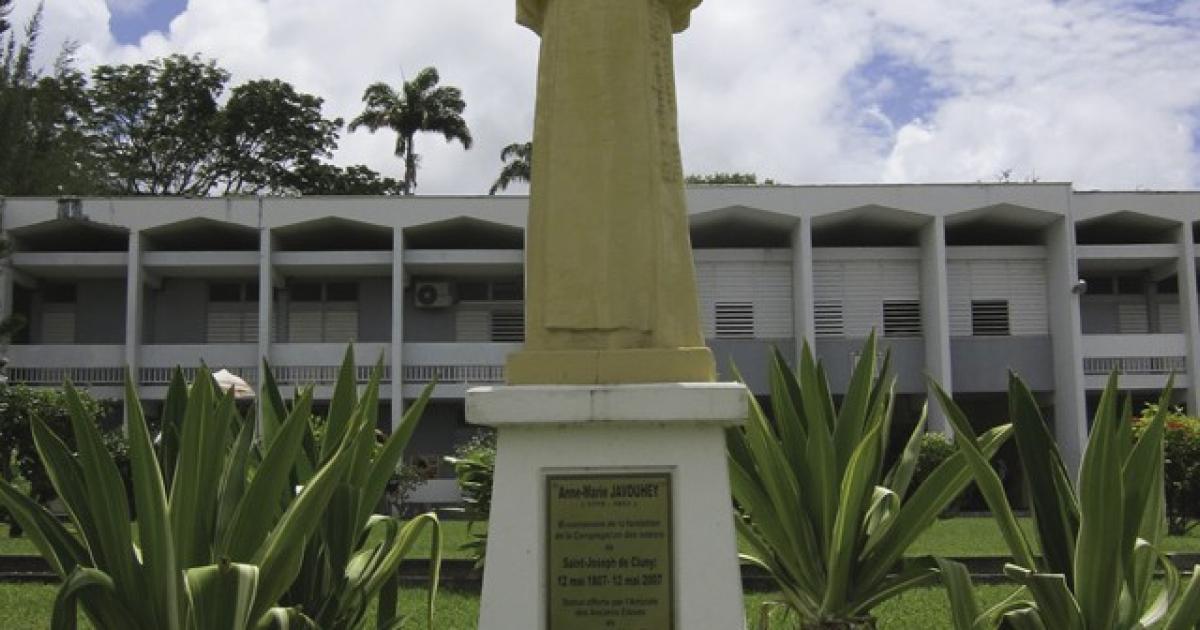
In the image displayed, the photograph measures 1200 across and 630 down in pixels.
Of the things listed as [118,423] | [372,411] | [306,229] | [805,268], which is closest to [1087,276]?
[805,268]

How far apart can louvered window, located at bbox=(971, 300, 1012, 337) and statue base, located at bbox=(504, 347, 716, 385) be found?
2430 centimetres

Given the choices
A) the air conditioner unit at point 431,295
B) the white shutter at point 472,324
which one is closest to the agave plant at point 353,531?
the air conditioner unit at point 431,295

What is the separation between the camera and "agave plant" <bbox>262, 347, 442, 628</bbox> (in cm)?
474

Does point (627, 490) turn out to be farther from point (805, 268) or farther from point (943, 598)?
point (805, 268)

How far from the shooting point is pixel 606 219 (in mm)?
4273

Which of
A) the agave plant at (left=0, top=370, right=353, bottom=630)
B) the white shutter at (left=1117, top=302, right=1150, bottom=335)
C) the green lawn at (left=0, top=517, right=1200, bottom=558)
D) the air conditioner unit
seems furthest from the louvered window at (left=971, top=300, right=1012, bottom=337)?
the agave plant at (left=0, top=370, right=353, bottom=630)

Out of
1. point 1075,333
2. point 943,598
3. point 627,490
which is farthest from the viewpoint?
point 1075,333

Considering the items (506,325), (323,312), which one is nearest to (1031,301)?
(506,325)

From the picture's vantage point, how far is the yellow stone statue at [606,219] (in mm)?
4219

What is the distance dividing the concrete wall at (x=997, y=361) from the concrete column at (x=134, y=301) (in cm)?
1882

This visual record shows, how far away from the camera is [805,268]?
85.0ft

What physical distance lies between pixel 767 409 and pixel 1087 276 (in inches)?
362

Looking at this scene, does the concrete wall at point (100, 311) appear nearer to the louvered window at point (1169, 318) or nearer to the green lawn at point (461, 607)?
the green lawn at point (461, 607)

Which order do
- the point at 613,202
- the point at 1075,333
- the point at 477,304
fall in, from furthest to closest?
the point at 477,304 → the point at 1075,333 → the point at 613,202
